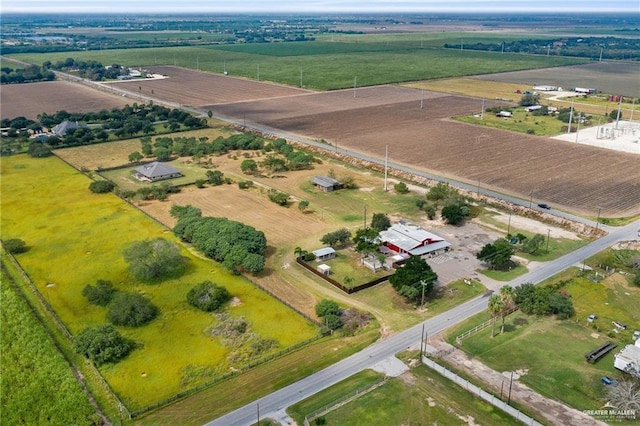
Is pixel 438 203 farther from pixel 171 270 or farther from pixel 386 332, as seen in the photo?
pixel 171 270

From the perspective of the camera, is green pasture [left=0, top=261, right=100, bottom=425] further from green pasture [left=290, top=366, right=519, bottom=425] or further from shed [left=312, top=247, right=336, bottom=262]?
shed [left=312, top=247, right=336, bottom=262]

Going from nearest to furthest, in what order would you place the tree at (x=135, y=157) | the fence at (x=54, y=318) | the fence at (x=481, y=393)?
the fence at (x=481, y=393) → the fence at (x=54, y=318) → the tree at (x=135, y=157)

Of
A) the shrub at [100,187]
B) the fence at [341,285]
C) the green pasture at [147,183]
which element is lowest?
the fence at [341,285]

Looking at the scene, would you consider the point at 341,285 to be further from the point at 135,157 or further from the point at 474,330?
the point at 135,157

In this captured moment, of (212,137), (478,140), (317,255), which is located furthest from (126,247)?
(478,140)

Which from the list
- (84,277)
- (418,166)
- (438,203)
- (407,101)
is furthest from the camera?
(407,101)

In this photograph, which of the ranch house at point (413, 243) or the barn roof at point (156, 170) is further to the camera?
the barn roof at point (156, 170)

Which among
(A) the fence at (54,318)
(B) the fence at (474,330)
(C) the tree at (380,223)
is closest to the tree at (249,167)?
(C) the tree at (380,223)

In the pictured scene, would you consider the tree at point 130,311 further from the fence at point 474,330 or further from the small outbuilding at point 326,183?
the small outbuilding at point 326,183
